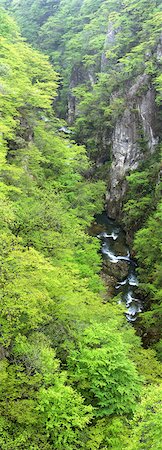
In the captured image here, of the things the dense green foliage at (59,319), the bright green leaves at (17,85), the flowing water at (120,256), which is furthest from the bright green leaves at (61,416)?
the flowing water at (120,256)

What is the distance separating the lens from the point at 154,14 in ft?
117

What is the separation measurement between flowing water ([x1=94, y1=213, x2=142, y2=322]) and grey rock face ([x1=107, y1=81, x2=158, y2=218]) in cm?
176

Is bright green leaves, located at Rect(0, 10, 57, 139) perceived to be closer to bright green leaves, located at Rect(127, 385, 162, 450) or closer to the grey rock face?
the grey rock face

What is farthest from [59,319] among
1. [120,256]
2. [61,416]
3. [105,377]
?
[120,256]

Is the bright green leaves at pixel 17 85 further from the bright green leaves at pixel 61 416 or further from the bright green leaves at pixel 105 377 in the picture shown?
the bright green leaves at pixel 61 416

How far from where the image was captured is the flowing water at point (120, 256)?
24.7 metres

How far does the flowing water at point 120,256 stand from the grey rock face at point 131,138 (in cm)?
176

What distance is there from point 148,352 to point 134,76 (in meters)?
27.6

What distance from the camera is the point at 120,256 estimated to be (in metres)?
29.8

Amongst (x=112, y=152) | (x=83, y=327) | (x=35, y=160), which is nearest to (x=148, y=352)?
(x=83, y=327)

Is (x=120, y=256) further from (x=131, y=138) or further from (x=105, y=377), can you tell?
(x=105, y=377)

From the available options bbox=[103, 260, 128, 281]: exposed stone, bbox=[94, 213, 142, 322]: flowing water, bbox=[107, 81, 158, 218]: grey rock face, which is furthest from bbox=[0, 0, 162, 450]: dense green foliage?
bbox=[107, 81, 158, 218]: grey rock face

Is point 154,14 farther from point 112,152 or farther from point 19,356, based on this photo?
point 19,356

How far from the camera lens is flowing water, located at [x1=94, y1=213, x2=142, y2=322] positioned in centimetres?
2469
